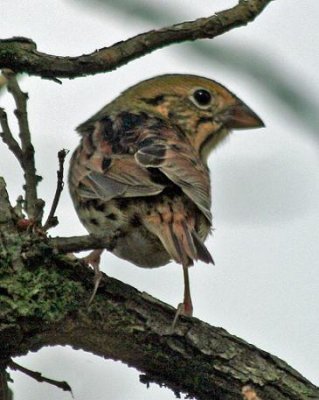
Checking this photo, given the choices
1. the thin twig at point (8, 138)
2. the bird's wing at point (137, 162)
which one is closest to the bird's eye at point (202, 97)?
the bird's wing at point (137, 162)

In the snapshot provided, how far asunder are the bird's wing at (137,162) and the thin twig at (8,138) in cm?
48

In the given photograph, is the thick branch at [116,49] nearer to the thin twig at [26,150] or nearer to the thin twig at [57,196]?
the thin twig at [26,150]

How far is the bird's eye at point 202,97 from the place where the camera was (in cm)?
670

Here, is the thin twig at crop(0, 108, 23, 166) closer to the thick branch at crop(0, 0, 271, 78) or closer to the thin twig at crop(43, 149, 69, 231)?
the thick branch at crop(0, 0, 271, 78)

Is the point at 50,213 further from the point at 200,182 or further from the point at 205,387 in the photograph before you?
the point at 200,182

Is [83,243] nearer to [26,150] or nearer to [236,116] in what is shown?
[26,150]

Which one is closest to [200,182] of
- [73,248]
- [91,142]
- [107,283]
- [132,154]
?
[132,154]

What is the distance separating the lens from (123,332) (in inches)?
161

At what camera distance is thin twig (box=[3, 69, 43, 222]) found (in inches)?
173

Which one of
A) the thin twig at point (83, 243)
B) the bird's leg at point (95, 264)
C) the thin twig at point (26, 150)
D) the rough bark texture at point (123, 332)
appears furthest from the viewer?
the thin twig at point (26, 150)

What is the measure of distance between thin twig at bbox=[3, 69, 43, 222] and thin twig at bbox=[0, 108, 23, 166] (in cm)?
2

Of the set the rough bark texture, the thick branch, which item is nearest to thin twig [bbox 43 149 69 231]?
the rough bark texture

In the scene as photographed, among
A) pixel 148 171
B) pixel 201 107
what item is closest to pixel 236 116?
pixel 201 107

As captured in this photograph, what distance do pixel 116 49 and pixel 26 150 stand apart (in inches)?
23.4
